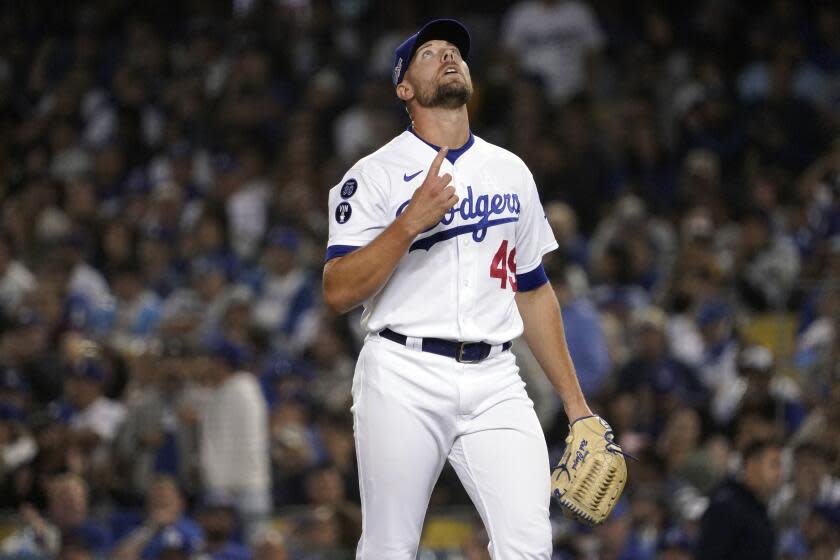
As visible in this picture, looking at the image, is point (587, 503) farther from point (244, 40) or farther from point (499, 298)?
point (244, 40)

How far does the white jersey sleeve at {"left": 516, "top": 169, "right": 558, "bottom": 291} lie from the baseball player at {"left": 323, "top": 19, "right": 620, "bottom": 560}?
11mm

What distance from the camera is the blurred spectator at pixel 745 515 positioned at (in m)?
6.36

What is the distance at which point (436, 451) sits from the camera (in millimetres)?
4066

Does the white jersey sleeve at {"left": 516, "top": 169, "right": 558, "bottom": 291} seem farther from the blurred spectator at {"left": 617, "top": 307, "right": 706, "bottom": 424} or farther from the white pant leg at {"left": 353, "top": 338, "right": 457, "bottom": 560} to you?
the blurred spectator at {"left": 617, "top": 307, "right": 706, "bottom": 424}

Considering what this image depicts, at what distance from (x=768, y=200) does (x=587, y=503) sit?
20.3ft

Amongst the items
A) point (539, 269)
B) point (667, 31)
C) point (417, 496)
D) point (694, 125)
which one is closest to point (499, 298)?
point (539, 269)

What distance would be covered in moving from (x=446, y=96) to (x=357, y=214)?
43 cm

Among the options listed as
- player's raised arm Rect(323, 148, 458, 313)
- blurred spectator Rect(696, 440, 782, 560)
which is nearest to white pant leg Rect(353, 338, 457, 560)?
player's raised arm Rect(323, 148, 458, 313)

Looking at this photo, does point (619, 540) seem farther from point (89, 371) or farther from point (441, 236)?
point (441, 236)

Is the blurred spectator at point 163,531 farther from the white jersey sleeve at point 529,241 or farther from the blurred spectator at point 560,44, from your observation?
the blurred spectator at point 560,44

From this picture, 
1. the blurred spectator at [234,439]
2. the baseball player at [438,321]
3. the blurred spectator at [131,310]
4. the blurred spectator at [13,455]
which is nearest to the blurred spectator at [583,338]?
the blurred spectator at [234,439]

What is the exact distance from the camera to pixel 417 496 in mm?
4027

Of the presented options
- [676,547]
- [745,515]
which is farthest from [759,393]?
[745,515]

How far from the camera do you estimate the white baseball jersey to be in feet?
13.4
